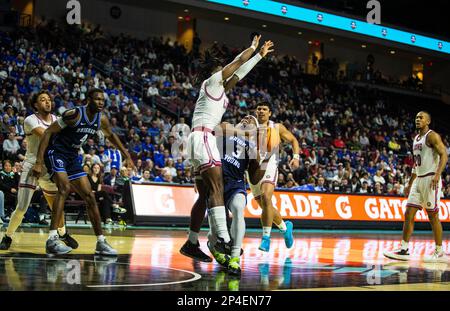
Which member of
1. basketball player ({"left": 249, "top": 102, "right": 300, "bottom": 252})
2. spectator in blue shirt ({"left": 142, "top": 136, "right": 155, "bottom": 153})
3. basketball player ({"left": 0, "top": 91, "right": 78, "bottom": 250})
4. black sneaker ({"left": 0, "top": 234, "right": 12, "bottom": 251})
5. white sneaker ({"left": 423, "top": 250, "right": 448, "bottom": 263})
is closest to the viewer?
black sneaker ({"left": 0, "top": 234, "right": 12, "bottom": 251})

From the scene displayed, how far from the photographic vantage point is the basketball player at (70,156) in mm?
7945

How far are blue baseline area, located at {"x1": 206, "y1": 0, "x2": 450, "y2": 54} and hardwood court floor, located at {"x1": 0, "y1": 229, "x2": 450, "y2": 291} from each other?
21292mm

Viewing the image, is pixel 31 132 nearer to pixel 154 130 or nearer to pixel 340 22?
pixel 154 130

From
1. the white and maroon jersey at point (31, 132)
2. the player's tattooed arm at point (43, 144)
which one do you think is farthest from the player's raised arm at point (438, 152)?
the white and maroon jersey at point (31, 132)

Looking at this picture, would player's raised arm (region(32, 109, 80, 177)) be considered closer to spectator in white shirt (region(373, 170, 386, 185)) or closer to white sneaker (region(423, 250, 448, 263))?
white sneaker (region(423, 250, 448, 263))

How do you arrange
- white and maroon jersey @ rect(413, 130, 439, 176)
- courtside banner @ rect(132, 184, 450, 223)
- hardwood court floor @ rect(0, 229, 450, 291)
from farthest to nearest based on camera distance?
courtside banner @ rect(132, 184, 450, 223) < white and maroon jersey @ rect(413, 130, 439, 176) < hardwood court floor @ rect(0, 229, 450, 291)

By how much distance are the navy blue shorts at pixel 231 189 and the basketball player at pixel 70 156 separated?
1.47 meters

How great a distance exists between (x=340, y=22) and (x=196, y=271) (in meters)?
28.5

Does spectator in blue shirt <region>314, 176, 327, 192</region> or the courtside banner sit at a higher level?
spectator in blue shirt <region>314, 176, 327, 192</region>

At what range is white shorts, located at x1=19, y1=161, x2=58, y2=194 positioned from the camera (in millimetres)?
8688

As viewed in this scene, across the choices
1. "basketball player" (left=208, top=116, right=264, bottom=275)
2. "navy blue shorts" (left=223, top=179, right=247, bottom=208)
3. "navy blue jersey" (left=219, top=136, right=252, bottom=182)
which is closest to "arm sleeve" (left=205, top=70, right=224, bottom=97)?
"basketball player" (left=208, top=116, right=264, bottom=275)

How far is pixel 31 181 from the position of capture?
28.5ft

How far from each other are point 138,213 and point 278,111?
1305 centimetres
